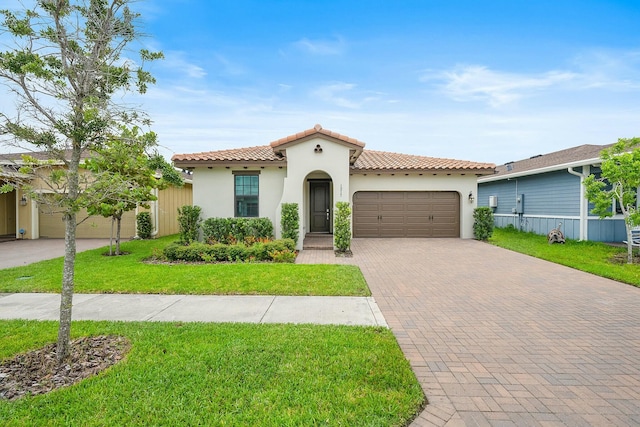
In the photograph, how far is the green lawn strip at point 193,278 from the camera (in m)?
6.50

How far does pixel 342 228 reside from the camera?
36.5 ft

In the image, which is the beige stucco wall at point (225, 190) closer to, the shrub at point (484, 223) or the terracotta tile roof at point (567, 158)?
the shrub at point (484, 223)

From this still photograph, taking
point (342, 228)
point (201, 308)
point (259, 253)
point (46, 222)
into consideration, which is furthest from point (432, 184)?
point (46, 222)

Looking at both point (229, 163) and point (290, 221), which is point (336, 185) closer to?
point (290, 221)

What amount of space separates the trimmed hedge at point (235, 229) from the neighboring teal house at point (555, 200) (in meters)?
13.1

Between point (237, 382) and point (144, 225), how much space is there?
48.8 ft

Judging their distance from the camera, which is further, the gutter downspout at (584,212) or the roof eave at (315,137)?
the gutter downspout at (584,212)

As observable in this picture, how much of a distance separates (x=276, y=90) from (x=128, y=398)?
16.0 m

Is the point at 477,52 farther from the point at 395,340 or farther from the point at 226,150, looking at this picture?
the point at 395,340

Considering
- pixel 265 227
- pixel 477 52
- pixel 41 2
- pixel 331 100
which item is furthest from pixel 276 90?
pixel 41 2

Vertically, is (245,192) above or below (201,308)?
above

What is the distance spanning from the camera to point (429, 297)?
608 centimetres

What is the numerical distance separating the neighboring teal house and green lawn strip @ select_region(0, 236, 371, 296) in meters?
11.5

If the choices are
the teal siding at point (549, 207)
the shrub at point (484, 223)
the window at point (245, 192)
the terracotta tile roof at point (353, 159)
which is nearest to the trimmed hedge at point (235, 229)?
the window at point (245, 192)
